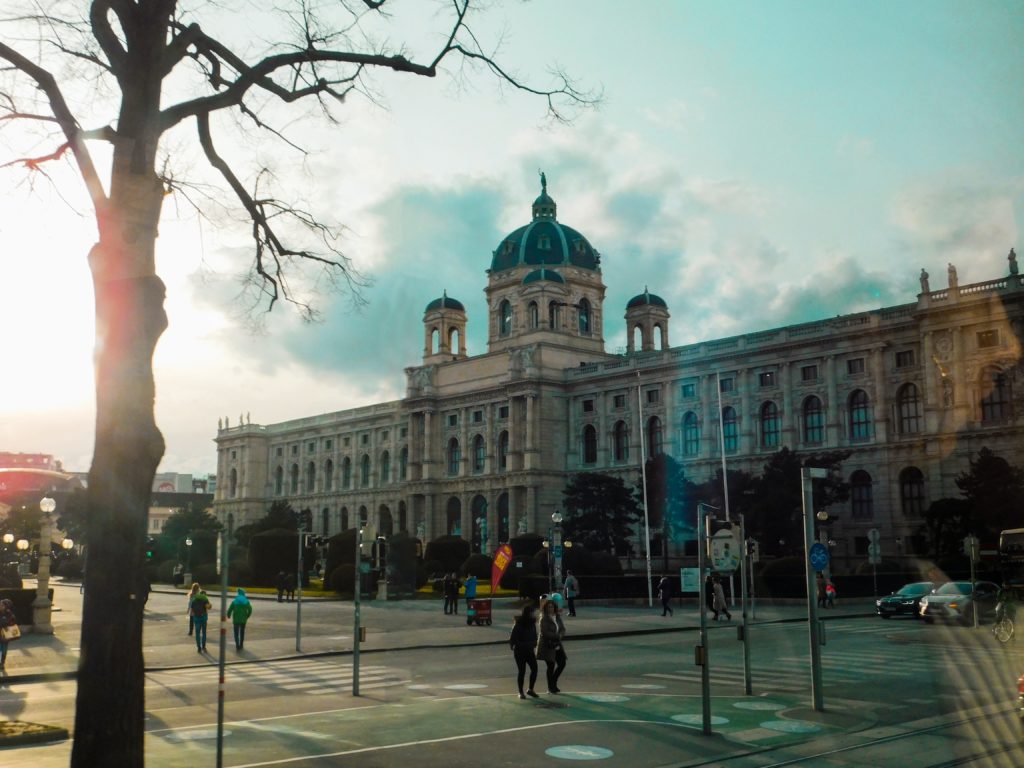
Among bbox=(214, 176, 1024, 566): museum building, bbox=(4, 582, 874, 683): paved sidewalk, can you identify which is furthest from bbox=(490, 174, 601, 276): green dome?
bbox=(4, 582, 874, 683): paved sidewalk

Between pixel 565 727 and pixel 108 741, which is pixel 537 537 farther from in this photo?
pixel 108 741

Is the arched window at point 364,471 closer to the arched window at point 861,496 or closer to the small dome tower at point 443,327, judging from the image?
the small dome tower at point 443,327

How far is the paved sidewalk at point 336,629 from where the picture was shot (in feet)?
89.4

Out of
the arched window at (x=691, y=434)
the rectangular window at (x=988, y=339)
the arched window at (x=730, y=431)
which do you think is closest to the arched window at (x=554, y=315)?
the arched window at (x=691, y=434)

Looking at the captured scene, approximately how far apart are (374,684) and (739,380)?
69531 millimetres

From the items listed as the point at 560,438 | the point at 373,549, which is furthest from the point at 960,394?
the point at 373,549

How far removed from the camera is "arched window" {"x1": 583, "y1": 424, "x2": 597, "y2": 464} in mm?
100125

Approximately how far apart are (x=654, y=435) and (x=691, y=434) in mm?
4214

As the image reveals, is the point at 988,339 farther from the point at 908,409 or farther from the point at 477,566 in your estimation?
the point at 477,566

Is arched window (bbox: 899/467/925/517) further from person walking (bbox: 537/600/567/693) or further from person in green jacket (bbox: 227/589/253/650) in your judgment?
person walking (bbox: 537/600/567/693)

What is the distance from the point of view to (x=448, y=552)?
255ft

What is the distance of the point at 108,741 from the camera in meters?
8.26

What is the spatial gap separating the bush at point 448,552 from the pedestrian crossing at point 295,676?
5166 cm

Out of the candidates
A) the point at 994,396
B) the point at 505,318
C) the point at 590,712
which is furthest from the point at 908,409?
the point at 590,712
